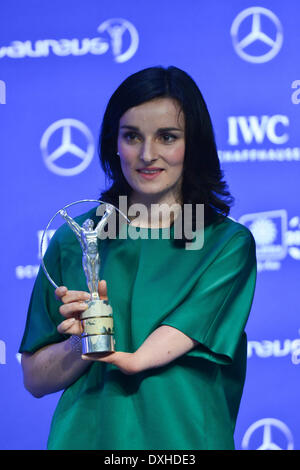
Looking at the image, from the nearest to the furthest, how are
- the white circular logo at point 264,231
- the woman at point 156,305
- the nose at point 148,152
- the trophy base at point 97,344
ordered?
1. the trophy base at point 97,344
2. the woman at point 156,305
3. the nose at point 148,152
4. the white circular logo at point 264,231

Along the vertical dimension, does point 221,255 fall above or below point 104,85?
below

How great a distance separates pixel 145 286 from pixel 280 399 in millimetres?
1038

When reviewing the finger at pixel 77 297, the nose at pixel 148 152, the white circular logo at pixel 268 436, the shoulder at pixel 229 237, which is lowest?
the white circular logo at pixel 268 436

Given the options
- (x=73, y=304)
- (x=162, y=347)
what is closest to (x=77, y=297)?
(x=73, y=304)

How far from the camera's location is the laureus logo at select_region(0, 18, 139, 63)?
2.57 metres

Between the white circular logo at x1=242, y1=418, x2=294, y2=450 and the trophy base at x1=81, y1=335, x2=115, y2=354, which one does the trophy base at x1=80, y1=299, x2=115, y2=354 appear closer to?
the trophy base at x1=81, y1=335, x2=115, y2=354

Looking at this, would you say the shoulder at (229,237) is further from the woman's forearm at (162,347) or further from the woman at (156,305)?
the woman's forearm at (162,347)

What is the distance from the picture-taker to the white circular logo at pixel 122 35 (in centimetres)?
257

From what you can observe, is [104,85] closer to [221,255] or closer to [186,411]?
[221,255]

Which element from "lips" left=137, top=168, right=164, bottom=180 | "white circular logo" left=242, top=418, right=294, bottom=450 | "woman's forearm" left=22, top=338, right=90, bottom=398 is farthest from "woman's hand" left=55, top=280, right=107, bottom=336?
"white circular logo" left=242, top=418, right=294, bottom=450

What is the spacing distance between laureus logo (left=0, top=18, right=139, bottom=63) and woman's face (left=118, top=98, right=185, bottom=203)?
93 cm

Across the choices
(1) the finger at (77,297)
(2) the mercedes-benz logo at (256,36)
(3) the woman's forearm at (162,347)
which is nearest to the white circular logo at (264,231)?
(2) the mercedes-benz logo at (256,36)

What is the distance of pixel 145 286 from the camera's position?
5.36ft
